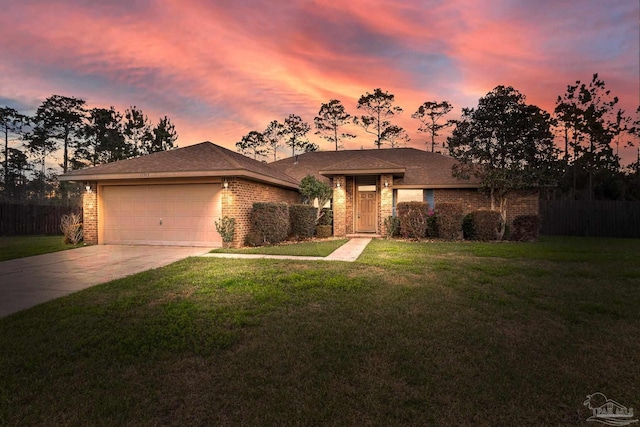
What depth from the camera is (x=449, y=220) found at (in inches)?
515

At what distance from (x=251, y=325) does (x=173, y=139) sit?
2919 centimetres

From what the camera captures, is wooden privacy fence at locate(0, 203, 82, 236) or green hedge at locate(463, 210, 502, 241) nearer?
green hedge at locate(463, 210, 502, 241)

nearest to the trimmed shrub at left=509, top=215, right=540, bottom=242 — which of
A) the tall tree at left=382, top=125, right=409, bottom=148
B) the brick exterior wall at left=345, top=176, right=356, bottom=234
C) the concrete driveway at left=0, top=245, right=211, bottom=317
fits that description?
the brick exterior wall at left=345, top=176, right=356, bottom=234

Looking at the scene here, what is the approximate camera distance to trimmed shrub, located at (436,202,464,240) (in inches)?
511

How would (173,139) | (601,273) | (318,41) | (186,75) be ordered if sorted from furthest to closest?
(173,139) < (186,75) < (318,41) < (601,273)

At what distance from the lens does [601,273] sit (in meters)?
6.88

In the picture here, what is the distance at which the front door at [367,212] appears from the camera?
16.1 metres

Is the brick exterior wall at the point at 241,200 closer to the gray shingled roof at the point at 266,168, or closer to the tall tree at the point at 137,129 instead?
the gray shingled roof at the point at 266,168

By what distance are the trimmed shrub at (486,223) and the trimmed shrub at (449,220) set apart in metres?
0.69

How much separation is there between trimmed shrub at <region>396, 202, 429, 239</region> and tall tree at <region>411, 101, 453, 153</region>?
15.7m

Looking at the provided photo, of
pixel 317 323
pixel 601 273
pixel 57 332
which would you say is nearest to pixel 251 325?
pixel 317 323

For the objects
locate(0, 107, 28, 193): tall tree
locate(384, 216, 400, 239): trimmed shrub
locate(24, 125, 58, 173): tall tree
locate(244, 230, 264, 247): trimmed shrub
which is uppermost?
locate(0, 107, 28, 193): tall tree

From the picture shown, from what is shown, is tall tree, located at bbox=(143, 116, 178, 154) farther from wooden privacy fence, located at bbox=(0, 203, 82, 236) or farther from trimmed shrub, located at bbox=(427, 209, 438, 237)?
trimmed shrub, located at bbox=(427, 209, 438, 237)

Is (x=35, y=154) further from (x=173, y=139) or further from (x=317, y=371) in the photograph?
(x=317, y=371)
